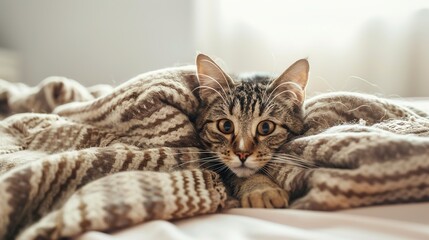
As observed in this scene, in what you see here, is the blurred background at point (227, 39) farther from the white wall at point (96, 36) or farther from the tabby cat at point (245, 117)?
the tabby cat at point (245, 117)

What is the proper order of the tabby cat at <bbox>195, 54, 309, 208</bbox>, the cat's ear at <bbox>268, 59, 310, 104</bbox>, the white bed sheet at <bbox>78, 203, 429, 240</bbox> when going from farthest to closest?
the cat's ear at <bbox>268, 59, 310, 104</bbox> → the tabby cat at <bbox>195, 54, 309, 208</bbox> → the white bed sheet at <bbox>78, 203, 429, 240</bbox>

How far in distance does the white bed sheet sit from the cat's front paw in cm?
6

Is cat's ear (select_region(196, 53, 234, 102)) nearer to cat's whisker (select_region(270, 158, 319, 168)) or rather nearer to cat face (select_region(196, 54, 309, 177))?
cat face (select_region(196, 54, 309, 177))

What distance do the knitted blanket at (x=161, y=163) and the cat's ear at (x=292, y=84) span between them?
5 centimetres

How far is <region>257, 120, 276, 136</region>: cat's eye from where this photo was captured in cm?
100

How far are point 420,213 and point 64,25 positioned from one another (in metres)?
2.39

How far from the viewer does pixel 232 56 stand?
226 centimetres

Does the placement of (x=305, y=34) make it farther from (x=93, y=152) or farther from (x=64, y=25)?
(x=93, y=152)

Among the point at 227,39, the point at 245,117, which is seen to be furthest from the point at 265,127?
the point at 227,39

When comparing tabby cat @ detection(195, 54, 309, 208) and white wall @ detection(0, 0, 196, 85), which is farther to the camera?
white wall @ detection(0, 0, 196, 85)

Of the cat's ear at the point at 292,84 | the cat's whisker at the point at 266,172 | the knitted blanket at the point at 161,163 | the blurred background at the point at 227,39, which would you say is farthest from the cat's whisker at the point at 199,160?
the blurred background at the point at 227,39

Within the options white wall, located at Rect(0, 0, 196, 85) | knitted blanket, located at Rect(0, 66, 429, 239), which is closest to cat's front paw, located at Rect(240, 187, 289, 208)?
knitted blanket, located at Rect(0, 66, 429, 239)

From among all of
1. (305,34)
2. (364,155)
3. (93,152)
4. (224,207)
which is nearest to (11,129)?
(93,152)

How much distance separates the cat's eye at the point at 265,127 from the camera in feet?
3.28
